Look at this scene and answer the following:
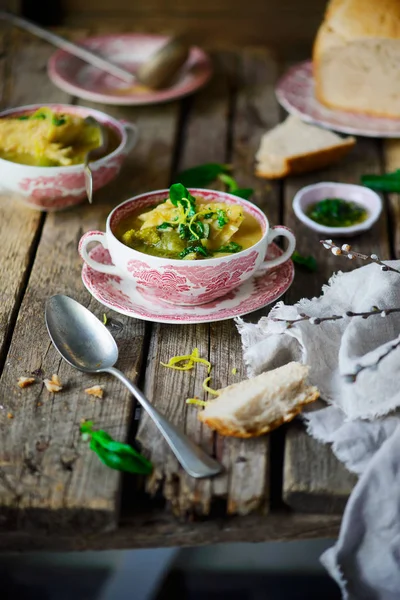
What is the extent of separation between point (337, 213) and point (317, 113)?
0.71 meters

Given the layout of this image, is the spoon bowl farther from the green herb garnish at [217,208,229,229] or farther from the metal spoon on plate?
the metal spoon on plate

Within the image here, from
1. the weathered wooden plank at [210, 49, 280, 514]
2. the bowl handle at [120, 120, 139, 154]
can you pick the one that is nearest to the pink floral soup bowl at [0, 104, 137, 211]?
the bowl handle at [120, 120, 139, 154]

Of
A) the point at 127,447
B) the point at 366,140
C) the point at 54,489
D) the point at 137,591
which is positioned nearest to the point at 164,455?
the point at 127,447

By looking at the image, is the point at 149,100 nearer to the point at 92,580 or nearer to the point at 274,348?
the point at 274,348

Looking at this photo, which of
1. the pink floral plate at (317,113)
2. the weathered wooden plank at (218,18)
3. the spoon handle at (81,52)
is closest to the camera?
the pink floral plate at (317,113)

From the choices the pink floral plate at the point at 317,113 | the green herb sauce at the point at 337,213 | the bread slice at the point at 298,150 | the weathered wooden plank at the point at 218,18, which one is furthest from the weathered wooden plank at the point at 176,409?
the weathered wooden plank at the point at 218,18

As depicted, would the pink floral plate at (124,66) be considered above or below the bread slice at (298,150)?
below

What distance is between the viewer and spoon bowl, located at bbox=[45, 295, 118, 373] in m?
1.75

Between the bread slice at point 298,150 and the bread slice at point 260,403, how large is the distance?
116 cm

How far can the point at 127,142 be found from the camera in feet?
8.34

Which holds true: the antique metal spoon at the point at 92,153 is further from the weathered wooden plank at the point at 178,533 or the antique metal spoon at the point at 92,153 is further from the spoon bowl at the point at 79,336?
the weathered wooden plank at the point at 178,533

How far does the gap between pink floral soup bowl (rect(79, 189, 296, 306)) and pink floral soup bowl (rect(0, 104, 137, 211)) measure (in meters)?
0.39

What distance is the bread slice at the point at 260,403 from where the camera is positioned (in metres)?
1.56

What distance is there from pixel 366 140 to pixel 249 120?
1.56 feet
